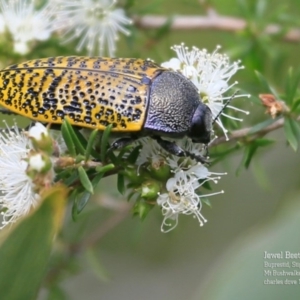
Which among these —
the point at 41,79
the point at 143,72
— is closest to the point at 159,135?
the point at 143,72

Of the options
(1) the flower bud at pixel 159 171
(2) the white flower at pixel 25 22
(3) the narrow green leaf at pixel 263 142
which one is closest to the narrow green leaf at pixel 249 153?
(3) the narrow green leaf at pixel 263 142

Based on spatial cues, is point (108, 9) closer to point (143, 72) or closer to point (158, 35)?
point (158, 35)

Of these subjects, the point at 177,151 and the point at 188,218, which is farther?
the point at 188,218

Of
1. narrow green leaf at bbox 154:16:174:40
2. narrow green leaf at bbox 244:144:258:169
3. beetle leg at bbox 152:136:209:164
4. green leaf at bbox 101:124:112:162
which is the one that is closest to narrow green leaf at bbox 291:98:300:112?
narrow green leaf at bbox 244:144:258:169

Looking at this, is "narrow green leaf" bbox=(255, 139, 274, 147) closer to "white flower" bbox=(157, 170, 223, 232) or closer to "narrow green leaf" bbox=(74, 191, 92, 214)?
"white flower" bbox=(157, 170, 223, 232)

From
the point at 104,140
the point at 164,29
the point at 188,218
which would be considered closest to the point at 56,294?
the point at 188,218

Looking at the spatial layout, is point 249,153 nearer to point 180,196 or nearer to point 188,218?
point 180,196
